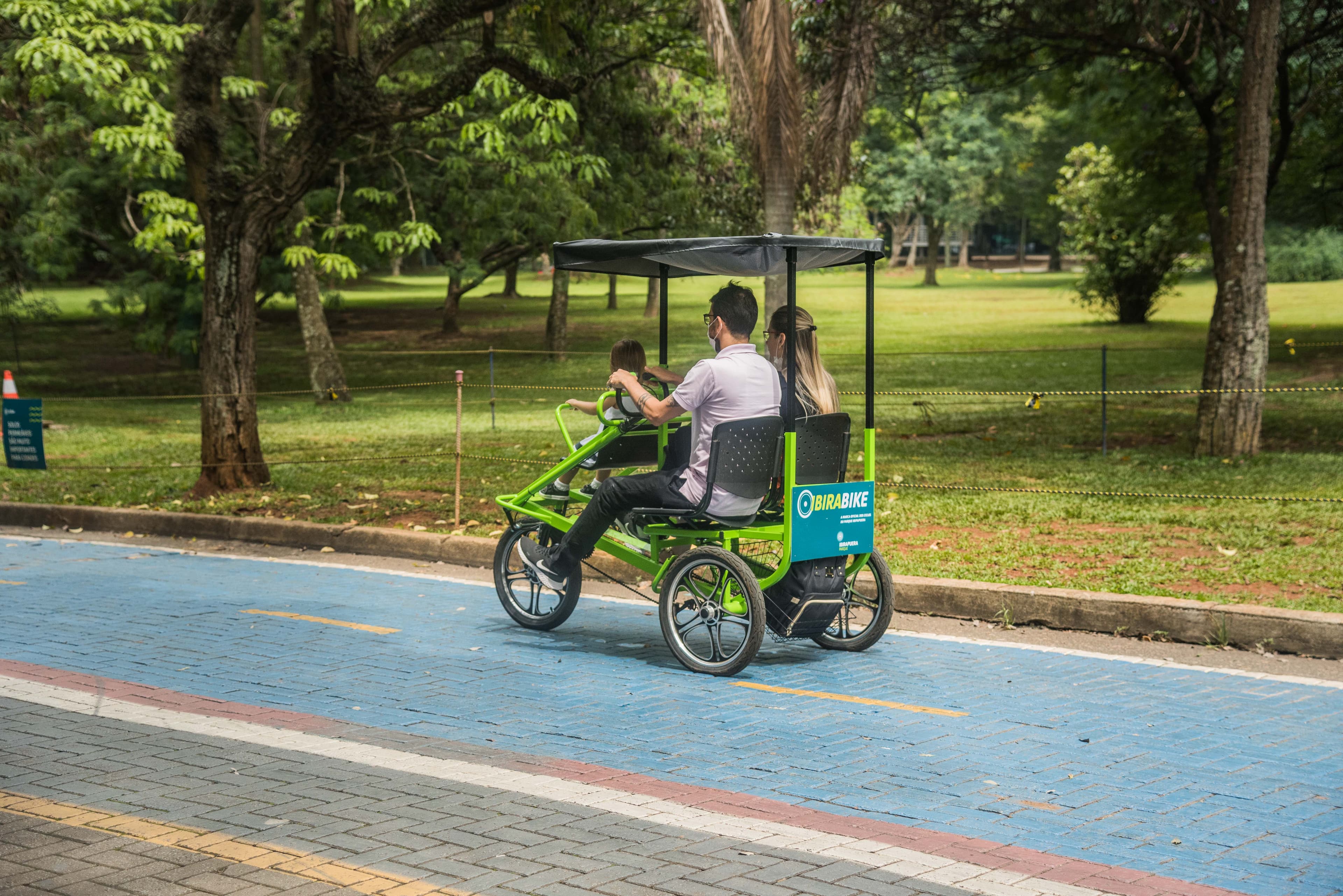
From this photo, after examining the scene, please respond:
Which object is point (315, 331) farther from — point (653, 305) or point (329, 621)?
point (653, 305)

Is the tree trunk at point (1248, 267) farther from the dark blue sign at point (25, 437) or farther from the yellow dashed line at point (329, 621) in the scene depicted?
the dark blue sign at point (25, 437)

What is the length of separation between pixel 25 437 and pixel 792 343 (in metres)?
9.96

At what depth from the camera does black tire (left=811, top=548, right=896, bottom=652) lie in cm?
796

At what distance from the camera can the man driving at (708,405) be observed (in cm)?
756

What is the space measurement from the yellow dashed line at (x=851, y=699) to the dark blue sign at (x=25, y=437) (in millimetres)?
9737

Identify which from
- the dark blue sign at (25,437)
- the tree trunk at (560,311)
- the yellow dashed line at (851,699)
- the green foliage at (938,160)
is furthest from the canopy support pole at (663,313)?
the green foliage at (938,160)

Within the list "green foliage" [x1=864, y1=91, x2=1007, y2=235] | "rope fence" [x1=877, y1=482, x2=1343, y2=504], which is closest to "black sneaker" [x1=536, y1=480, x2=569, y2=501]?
"rope fence" [x1=877, y1=482, x2=1343, y2=504]

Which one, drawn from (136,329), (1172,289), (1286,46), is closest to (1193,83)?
(1286,46)

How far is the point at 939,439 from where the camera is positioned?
61.0 ft

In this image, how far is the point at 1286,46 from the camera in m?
19.0

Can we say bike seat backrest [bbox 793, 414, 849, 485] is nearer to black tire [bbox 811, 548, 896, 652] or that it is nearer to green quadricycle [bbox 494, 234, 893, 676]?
green quadricycle [bbox 494, 234, 893, 676]

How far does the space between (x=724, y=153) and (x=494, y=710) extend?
28471mm

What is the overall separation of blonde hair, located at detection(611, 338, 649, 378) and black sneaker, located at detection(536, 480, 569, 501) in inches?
29.7

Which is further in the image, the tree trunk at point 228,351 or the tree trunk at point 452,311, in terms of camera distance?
the tree trunk at point 452,311
